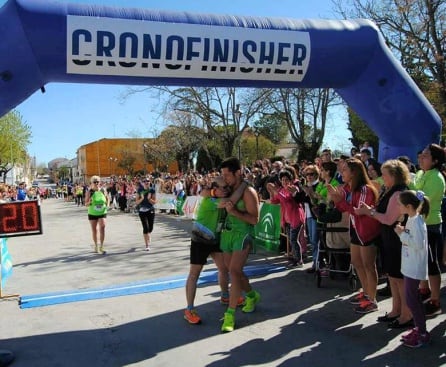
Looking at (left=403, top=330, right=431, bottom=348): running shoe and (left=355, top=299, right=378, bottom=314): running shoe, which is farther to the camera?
(left=355, top=299, right=378, bottom=314): running shoe

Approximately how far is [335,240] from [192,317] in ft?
8.11

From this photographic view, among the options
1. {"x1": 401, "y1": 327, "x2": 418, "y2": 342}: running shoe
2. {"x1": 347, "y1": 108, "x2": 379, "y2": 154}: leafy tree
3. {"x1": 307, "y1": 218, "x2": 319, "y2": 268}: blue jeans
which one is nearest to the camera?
{"x1": 401, "y1": 327, "x2": 418, "y2": 342}: running shoe

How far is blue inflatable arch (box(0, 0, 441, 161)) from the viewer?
5285mm

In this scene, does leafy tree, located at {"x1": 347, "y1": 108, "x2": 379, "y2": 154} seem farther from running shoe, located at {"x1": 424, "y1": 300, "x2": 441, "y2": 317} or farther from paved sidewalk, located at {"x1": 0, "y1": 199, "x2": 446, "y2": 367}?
running shoe, located at {"x1": 424, "y1": 300, "x2": 441, "y2": 317}

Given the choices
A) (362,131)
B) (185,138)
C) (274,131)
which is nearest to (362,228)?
(362,131)

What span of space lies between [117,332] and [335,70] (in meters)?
4.58

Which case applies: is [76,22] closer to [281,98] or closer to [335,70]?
[335,70]

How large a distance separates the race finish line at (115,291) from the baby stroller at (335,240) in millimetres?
1158

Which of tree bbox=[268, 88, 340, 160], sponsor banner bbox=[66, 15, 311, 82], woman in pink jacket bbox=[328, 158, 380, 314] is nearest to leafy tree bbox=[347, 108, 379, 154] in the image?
tree bbox=[268, 88, 340, 160]

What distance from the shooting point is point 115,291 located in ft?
21.5

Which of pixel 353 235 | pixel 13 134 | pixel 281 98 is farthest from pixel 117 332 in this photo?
pixel 13 134

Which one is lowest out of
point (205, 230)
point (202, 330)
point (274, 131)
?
point (202, 330)

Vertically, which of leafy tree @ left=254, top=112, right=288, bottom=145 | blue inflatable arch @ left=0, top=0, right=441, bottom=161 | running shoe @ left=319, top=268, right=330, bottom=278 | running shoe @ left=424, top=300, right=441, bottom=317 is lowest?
running shoe @ left=424, top=300, right=441, bottom=317

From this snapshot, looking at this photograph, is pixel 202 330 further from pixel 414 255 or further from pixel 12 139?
pixel 12 139
